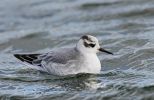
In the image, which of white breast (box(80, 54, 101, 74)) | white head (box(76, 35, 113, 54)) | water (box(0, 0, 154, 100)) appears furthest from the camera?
white head (box(76, 35, 113, 54))

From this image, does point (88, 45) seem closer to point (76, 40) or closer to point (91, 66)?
point (91, 66)

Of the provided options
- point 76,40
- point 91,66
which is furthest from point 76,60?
point 76,40

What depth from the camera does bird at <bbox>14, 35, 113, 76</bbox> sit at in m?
14.9

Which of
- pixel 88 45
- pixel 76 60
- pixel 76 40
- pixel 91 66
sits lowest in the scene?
pixel 91 66

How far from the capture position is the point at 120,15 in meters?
21.6

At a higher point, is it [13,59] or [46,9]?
[46,9]

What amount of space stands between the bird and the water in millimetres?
171

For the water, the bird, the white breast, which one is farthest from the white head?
the water

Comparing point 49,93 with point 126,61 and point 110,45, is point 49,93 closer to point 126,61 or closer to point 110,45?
point 126,61

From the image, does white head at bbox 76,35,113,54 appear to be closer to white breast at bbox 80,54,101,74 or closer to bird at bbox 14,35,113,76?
bird at bbox 14,35,113,76

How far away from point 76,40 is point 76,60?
4.01 meters

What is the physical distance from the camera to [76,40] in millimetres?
19016

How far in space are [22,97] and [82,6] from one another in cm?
1046

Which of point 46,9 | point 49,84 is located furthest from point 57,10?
point 49,84
